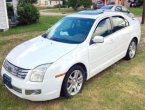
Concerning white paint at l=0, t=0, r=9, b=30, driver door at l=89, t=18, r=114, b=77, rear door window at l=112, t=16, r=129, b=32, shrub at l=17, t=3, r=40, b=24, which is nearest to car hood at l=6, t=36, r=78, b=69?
driver door at l=89, t=18, r=114, b=77

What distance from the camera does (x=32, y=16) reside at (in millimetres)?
17000

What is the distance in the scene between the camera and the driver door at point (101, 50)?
219 inches

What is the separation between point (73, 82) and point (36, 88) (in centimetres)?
88

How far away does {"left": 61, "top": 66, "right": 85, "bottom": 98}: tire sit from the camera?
4895 mm

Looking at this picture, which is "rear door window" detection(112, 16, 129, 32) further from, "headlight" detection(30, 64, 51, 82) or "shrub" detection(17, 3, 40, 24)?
"shrub" detection(17, 3, 40, 24)

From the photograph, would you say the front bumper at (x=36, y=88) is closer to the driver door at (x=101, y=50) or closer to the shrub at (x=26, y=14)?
the driver door at (x=101, y=50)

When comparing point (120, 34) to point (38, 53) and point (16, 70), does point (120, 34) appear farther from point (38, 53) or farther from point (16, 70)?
point (16, 70)

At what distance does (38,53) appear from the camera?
5059 mm

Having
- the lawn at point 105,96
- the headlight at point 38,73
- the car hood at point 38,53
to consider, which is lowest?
the lawn at point 105,96

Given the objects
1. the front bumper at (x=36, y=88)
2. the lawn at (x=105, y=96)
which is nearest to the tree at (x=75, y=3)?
the lawn at (x=105, y=96)

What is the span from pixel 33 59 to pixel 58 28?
156 centimetres

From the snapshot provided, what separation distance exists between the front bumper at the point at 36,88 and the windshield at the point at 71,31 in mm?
1196

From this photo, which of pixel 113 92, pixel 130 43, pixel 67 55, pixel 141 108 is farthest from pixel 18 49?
pixel 130 43

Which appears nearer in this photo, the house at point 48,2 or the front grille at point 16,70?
Answer: the front grille at point 16,70
